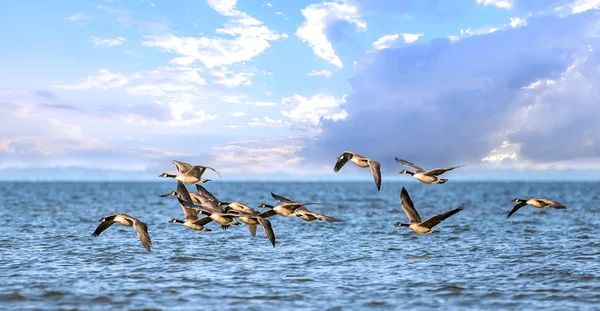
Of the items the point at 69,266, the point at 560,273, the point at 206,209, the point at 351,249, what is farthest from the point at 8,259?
the point at 560,273

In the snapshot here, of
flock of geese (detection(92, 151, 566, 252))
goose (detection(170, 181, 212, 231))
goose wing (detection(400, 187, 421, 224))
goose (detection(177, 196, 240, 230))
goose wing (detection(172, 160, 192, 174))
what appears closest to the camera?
flock of geese (detection(92, 151, 566, 252))

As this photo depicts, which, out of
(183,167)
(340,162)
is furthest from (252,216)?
(340,162)

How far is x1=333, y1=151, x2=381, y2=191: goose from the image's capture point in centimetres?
2017

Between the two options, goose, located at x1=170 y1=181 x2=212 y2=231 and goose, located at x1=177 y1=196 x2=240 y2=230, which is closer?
goose, located at x1=177 y1=196 x2=240 y2=230

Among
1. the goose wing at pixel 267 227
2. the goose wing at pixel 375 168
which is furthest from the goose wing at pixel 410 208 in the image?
the goose wing at pixel 267 227

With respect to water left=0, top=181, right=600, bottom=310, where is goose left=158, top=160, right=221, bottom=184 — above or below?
above

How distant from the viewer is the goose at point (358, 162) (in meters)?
20.2

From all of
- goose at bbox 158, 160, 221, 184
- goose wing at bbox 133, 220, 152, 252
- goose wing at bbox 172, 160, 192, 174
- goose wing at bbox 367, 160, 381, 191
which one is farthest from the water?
goose wing at bbox 172, 160, 192, 174

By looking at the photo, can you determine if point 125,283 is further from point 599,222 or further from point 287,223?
point 599,222

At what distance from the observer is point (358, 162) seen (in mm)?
21141

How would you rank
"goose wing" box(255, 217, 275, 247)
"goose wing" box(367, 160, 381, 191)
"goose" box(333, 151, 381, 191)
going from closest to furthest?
"goose wing" box(255, 217, 275, 247) < "goose wing" box(367, 160, 381, 191) < "goose" box(333, 151, 381, 191)

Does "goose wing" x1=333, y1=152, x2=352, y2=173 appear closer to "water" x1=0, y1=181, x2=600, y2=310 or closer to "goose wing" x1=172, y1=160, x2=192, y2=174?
"water" x1=0, y1=181, x2=600, y2=310

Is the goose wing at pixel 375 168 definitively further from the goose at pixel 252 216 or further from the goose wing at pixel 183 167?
the goose wing at pixel 183 167

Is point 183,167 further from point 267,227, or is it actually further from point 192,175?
point 267,227
